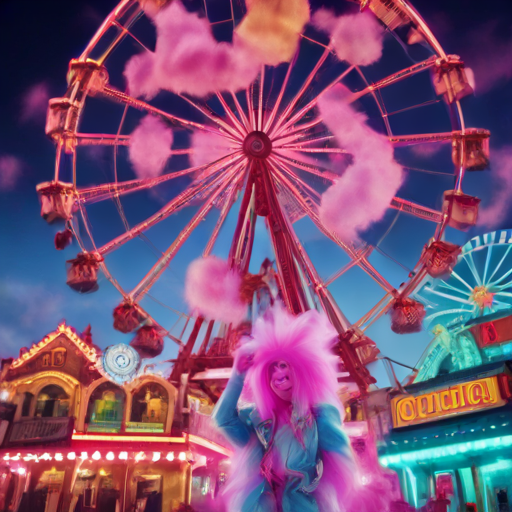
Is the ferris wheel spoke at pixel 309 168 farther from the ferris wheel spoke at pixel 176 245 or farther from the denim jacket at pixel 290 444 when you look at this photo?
the denim jacket at pixel 290 444

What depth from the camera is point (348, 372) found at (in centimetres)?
1611

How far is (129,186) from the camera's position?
13.3 meters

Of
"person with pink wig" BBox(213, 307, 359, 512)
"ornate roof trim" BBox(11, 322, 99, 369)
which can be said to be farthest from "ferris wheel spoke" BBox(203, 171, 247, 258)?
"person with pink wig" BBox(213, 307, 359, 512)

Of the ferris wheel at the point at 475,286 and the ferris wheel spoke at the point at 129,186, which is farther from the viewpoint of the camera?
the ferris wheel at the point at 475,286

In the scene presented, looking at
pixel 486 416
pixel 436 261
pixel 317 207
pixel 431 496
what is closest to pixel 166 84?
pixel 317 207

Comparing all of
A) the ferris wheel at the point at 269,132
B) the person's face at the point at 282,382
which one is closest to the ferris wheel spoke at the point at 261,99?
the ferris wheel at the point at 269,132

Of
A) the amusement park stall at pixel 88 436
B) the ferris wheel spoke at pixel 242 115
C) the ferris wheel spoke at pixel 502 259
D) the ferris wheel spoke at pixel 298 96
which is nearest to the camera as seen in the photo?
the ferris wheel spoke at pixel 298 96

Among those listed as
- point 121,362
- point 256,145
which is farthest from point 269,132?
point 121,362

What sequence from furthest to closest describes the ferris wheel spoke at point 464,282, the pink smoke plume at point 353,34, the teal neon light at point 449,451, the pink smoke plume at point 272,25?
the ferris wheel spoke at point 464,282 < the teal neon light at point 449,451 < the pink smoke plume at point 353,34 < the pink smoke plume at point 272,25

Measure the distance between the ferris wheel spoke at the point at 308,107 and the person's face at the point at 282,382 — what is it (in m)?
9.71

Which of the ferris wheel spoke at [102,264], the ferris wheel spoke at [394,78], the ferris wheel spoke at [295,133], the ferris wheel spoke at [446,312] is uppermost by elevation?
the ferris wheel spoke at [394,78]

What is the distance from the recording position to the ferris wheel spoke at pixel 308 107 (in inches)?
510

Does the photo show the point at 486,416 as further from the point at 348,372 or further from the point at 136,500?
the point at 136,500

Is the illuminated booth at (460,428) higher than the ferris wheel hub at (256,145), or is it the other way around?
the ferris wheel hub at (256,145)
